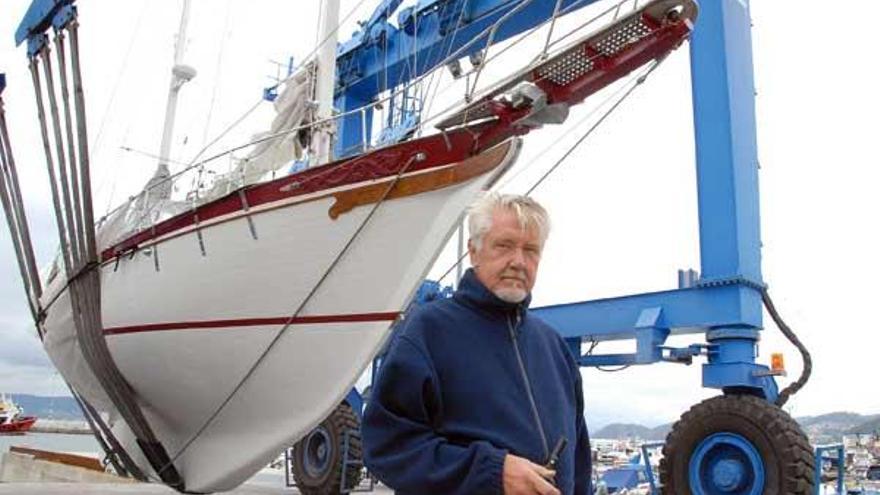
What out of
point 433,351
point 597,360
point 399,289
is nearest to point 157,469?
point 399,289

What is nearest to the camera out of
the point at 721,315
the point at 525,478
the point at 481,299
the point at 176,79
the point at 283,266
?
the point at 525,478

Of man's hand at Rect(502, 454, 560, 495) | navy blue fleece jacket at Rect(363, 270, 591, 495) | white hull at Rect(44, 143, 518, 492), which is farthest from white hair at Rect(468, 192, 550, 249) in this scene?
white hull at Rect(44, 143, 518, 492)

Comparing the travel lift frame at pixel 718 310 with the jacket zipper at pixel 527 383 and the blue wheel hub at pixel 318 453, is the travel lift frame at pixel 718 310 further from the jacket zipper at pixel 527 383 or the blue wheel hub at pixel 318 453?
the jacket zipper at pixel 527 383

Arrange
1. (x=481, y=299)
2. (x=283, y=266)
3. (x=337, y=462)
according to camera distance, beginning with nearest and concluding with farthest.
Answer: (x=481, y=299), (x=283, y=266), (x=337, y=462)

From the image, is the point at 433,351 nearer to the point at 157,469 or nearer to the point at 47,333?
the point at 157,469

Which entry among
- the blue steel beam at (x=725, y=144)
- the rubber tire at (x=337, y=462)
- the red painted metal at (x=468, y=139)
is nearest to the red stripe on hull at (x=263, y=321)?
the red painted metal at (x=468, y=139)

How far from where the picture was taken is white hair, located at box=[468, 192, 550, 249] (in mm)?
1811

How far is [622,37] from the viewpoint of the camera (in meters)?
4.93

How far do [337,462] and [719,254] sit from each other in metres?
4.72

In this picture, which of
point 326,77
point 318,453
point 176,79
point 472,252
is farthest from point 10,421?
point 472,252

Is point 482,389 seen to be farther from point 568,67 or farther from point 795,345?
point 795,345

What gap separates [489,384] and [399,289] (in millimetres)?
3980

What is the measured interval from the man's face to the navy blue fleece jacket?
0.03 meters

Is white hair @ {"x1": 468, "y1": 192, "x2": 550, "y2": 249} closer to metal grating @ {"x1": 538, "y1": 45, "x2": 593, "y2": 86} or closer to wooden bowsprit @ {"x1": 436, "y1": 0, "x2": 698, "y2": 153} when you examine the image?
wooden bowsprit @ {"x1": 436, "y1": 0, "x2": 698, "y2": 153}
